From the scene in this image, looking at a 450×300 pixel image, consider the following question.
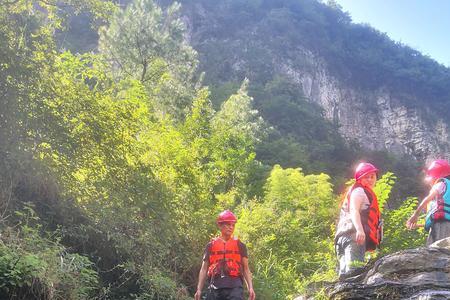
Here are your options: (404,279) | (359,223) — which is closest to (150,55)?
(359,223)

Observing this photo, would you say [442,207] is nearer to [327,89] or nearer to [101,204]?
[101,204]

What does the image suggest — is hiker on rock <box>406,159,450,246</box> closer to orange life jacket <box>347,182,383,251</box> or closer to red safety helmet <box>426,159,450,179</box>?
red safety helmet <box>426,159,450,179</box>

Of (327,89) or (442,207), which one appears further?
(327,89)

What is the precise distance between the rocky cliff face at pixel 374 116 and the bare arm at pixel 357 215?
159 ft

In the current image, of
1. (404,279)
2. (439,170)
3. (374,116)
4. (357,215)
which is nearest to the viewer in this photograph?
(404,279)

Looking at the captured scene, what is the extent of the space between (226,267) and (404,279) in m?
1.58

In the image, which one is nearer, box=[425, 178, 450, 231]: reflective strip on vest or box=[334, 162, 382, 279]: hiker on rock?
box=[334, 162, 382, 279]: hiker on rock

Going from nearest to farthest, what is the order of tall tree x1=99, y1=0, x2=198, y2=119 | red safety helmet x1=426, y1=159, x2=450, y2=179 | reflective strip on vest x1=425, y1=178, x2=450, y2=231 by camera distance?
reflective strip on vest x1=425, y1=178, x2=450, y2=231, red safety helmet x1=426, y1=159, x2=450, y2=179, tall tree x1=99, y1=0, x2=198, y2=119

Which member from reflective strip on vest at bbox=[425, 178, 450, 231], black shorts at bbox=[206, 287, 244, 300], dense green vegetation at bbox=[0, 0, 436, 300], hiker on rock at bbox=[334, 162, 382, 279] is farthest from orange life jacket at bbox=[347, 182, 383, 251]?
dense green vegetation at bbox=[0, 0, 436, 300]

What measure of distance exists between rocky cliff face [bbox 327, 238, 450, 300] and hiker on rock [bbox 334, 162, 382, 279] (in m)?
0.18

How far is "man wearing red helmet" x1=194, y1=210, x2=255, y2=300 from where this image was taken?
443 cm

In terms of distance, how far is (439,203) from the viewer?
193 inches

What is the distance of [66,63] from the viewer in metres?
8.97

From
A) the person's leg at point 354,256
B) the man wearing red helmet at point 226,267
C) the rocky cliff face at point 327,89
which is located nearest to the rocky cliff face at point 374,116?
the rocky cliff face at point 327,89
